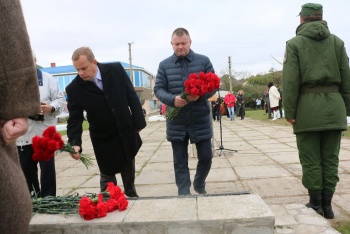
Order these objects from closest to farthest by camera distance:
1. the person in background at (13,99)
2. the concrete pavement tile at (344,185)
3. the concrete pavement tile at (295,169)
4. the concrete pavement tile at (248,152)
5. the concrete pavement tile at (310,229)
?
the person in background at (13,99)
the concrete pavement tile at (310,229)
the concrete pavement tile at (344,185)
the concrete pavement tile at (295,169)
the concrete pavement tile at (248,152)

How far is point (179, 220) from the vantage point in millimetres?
2258

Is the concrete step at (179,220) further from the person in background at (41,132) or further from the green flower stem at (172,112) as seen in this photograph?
the green flower stem at (172,112)

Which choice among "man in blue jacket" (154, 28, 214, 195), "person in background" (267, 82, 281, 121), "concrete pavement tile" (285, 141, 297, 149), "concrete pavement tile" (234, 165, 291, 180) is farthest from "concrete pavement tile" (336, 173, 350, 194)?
"person in background" (267, 82, 281, 121)

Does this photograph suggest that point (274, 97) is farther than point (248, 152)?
Yes

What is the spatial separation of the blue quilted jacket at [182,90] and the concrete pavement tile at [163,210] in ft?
4.24

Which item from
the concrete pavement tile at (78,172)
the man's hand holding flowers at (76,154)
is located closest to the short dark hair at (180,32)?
the man's hand holding flowers at (76,154)

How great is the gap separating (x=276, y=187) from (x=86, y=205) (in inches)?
112

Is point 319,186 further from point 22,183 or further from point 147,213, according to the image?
point 22,183

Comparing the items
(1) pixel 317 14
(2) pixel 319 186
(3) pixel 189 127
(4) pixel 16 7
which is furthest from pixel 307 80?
(4) pixel 16 7

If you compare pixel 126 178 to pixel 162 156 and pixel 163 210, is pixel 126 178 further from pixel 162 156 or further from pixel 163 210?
pixel 162 156

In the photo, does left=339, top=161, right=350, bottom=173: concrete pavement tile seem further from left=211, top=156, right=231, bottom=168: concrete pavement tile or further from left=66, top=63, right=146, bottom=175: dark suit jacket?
left=66, top=63, right=146, bottom=175: dark suit jacket

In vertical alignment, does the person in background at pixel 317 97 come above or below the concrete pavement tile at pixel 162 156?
above

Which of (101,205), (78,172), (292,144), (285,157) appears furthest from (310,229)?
(292,144)

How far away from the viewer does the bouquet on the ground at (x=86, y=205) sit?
7.80 feet
